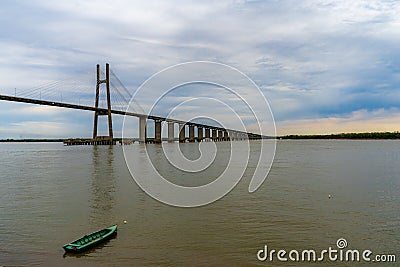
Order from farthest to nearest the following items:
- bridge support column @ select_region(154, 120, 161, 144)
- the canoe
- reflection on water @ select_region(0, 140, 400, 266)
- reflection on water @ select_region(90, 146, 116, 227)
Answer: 1. bridge support column @ select_region(154, 120, 161, 144)
2. reflection on water @ select_region(90, 146, 116, 227)
3. reflection on water @ select_region(0, 140, 400, 266)
4. the canoe

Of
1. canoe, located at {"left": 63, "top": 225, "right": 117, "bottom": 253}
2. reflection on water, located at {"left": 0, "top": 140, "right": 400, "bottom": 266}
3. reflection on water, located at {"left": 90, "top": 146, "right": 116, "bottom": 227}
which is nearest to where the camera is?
canoe, located at {"left": 63, "top": 225, "right": 117, "bottom": 253}

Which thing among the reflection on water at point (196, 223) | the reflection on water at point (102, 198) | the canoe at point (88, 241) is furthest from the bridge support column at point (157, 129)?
the canoe at point (88, 241)

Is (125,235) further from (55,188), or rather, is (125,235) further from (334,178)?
(334,178)

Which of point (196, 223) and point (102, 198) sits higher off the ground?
point (102, 198)

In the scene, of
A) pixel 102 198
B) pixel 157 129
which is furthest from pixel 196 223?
pixel 157 129

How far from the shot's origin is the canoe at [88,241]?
924 cm

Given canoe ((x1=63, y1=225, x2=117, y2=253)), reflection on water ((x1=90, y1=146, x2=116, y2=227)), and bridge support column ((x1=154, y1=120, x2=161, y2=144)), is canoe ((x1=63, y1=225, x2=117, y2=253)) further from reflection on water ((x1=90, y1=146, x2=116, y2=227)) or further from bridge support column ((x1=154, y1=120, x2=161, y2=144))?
bridge support column ((x1=154, y1=120, x2=161, y2=144))

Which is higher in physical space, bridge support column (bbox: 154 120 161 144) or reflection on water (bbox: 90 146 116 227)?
bridge support column (bbox: 154 120 161 144)

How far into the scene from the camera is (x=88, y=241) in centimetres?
962

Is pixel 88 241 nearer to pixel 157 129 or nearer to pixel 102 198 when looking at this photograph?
pixel 102 198

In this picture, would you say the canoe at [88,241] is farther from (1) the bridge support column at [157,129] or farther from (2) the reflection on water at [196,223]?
(1) the bridge support column at [157,129]

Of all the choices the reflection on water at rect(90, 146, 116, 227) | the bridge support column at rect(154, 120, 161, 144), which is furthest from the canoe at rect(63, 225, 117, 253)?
the bridge support column at rect(154, 120, 161, 144)

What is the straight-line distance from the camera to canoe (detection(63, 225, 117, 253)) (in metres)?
9.24

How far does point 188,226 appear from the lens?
39.5 feet
